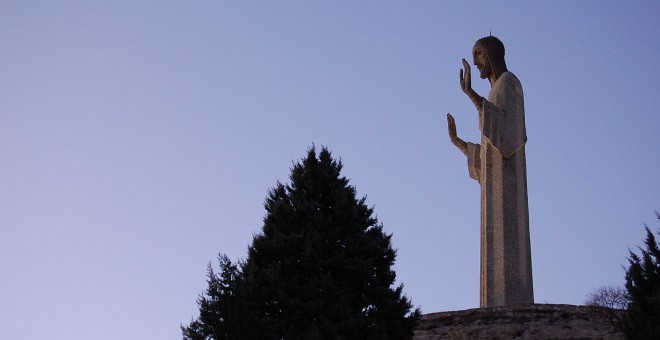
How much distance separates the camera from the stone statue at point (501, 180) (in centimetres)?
1895

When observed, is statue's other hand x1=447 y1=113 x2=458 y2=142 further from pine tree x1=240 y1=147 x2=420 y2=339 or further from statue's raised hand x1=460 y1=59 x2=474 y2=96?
pine tree x1=240 y1=147 x2=420 y2=339

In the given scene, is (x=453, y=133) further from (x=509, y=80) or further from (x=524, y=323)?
(x=524, y=323)

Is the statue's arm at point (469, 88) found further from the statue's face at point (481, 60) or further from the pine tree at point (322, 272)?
the pine tree at point (322, 272)

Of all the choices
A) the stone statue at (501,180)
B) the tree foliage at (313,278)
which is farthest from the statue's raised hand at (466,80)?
the tree foliage at (313,278)

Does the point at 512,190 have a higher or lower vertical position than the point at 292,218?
higher

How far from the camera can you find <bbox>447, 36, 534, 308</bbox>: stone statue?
1895cm

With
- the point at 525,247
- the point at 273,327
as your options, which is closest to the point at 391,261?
the point at 273,327

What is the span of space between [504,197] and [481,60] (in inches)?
136

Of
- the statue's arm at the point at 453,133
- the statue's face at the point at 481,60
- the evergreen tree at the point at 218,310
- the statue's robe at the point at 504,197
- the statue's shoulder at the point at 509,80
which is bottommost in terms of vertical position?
the evergreen tree at the point at 218,310

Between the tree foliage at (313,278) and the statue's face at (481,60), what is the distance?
692cm

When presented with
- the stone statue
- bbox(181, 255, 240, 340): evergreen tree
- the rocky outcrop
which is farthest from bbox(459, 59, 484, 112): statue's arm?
bbox(181, 255, 240, 340): evergreen tree

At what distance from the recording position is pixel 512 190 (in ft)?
64.9

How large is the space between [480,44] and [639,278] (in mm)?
8608

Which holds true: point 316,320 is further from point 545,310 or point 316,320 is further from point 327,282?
point 545,310
